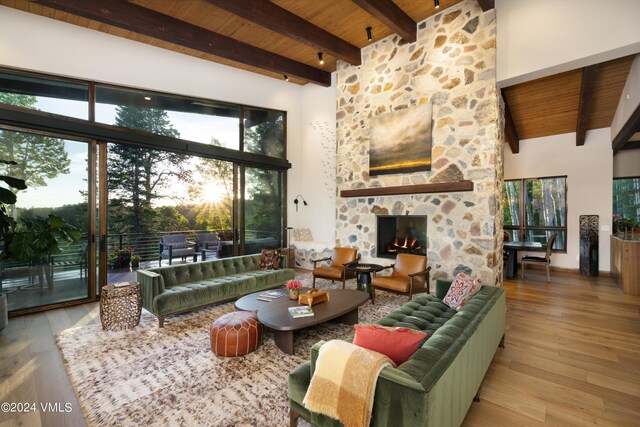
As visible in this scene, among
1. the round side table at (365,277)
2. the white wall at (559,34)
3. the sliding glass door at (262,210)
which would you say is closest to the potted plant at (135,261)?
the sliding glass door at (262,210)

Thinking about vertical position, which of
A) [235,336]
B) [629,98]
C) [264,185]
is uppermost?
[629,98]

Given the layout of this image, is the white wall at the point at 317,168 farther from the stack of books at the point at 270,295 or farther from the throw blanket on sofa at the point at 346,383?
the throw blanket on sofa at the point at 346,383

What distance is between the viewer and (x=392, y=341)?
1.64 metres

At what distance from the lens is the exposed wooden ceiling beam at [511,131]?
648 centimetres

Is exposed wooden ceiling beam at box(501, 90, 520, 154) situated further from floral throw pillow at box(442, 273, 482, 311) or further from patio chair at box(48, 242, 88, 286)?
patio chair at box(48, 242, 88, 286)

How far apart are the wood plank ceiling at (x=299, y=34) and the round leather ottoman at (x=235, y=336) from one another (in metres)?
4.06

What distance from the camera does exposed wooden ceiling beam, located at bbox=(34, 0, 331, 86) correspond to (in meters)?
3.78

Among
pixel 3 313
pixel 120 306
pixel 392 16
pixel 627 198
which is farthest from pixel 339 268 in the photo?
pixel 627 198

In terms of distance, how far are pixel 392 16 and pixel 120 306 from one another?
568cm

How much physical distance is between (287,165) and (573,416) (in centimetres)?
634

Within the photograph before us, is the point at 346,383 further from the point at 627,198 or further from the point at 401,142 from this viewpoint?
the point at 627,198

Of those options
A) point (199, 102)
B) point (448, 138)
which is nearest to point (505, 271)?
point (448, 138)

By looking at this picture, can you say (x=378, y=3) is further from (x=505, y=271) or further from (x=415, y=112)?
(x=505, y=271)

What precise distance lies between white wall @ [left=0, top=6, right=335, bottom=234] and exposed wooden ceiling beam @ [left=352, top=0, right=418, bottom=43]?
90.9 inches
